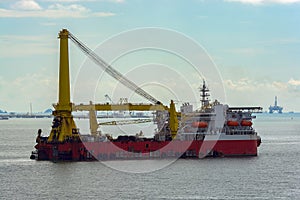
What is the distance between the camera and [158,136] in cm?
6781

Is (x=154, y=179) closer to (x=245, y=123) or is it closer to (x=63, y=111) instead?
(x=63, y=111)

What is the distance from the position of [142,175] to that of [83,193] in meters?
9.42

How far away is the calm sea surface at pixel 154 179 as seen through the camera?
146ft

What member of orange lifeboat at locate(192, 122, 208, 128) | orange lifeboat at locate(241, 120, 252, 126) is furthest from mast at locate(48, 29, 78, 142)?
orange lifeboat at locate(241, 120, 252, 126)

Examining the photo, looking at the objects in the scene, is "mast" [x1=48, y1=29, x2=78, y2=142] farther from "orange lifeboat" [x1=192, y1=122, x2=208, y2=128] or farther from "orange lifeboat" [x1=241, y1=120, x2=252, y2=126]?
"orange lifeboat" [x1=241, y1=120, x2=252, y2=126]

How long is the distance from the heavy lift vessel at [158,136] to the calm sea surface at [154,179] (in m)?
2.02

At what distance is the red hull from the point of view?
63.3 metres

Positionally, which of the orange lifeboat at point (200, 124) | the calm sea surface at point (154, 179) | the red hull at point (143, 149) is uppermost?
the orange lifeboat at point (200, 124)

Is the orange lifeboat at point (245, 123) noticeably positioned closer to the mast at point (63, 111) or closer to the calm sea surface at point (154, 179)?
the calm sea surface at point (154, 179)

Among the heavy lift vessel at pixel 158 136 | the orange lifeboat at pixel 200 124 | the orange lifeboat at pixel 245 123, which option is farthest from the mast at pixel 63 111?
the orange lifeboat at pixel 245 123

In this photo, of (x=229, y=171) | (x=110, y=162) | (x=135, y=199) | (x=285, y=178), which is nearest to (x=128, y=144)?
(x=110, y=162)

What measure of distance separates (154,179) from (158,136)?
54.6ft

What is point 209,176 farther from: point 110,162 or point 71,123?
point 71,123

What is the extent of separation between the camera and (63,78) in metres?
64.7
